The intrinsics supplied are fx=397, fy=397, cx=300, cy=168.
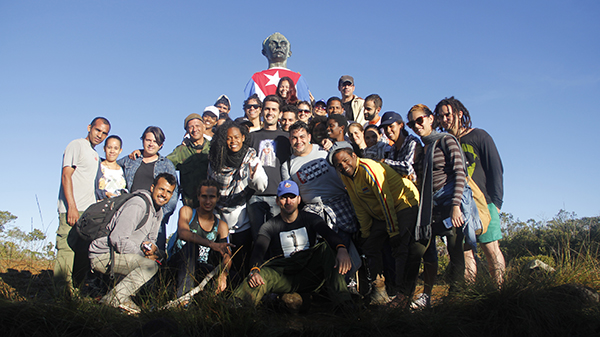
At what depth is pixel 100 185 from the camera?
5.02 metres

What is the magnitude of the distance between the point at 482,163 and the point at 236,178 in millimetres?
2648

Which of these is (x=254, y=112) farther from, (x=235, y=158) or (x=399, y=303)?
(x=399, y=303)

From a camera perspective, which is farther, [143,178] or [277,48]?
[277,48]

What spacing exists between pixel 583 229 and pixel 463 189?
456cm

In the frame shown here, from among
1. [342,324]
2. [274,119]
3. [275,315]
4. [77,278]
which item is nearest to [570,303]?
[342,324]

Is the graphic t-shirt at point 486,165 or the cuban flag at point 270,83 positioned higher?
the cuban flag at point 270,83

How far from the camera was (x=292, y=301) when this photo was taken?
3.49 meters

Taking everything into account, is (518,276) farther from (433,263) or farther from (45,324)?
(45,324)

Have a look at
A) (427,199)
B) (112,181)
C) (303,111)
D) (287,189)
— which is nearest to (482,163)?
(427,199)

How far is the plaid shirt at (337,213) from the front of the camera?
4.14 m

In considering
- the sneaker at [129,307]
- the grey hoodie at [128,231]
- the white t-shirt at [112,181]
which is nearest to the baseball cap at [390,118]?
the grey hoodie at [128,231]

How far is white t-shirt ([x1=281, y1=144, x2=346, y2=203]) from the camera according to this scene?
170 inches

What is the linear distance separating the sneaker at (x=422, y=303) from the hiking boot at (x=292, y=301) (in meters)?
0.97

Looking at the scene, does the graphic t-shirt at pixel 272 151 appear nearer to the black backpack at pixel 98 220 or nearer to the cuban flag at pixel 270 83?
the black backpack at pixel 98 220
